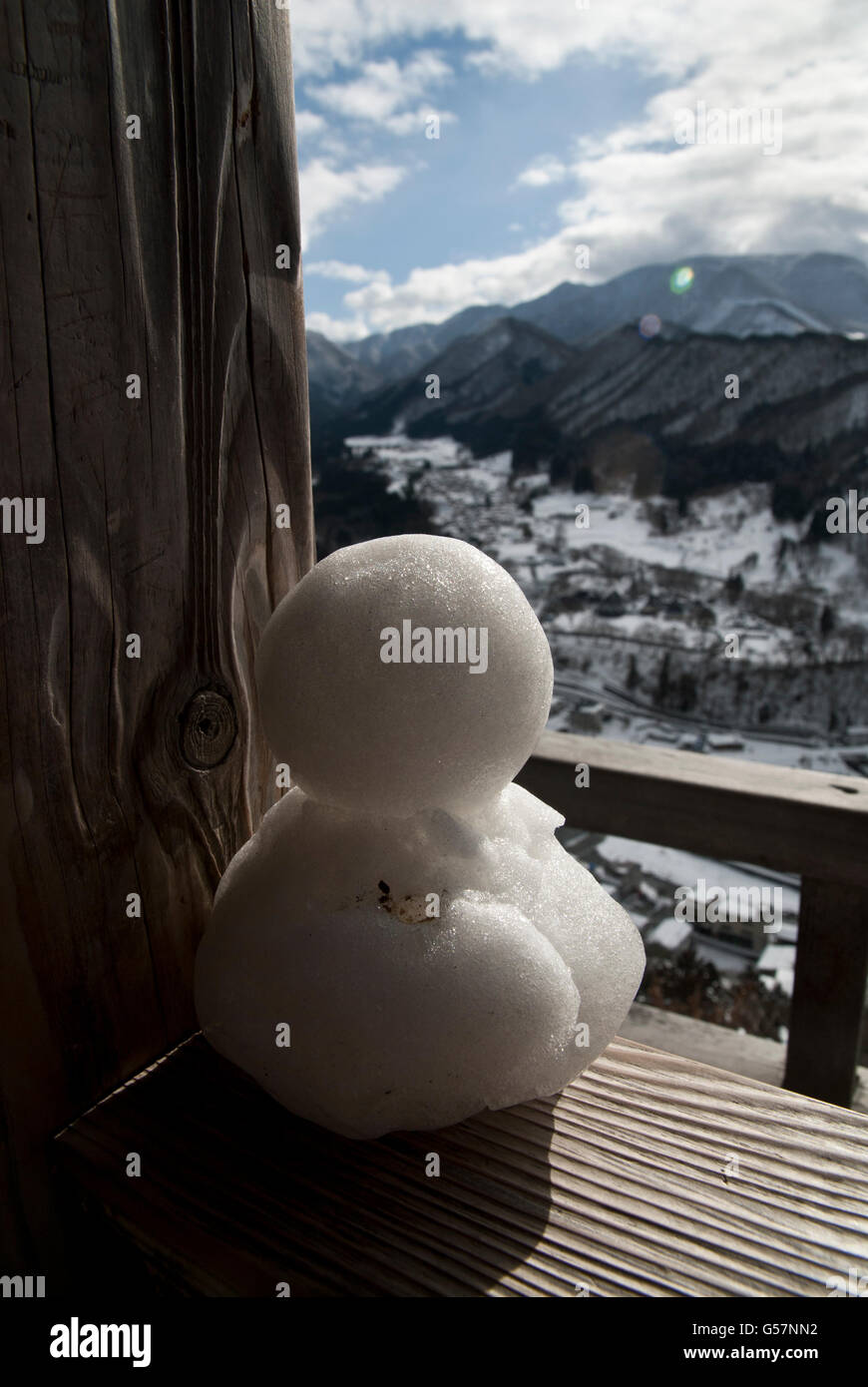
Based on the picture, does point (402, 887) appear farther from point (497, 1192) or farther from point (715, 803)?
point (715, 803)

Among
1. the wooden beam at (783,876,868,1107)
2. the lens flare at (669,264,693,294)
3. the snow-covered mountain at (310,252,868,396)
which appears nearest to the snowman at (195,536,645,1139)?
the wooden beam at (783,876,868,1107)

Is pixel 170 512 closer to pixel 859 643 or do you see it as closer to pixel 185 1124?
pixel 185 1124

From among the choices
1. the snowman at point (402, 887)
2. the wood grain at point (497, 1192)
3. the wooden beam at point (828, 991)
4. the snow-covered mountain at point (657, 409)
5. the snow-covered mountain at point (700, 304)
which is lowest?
the wooden beam at point (828, 991)

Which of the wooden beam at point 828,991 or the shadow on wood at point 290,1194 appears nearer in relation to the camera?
the shadow on wood at point 290,1194

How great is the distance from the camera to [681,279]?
15664 mm

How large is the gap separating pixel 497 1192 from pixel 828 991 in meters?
1.63

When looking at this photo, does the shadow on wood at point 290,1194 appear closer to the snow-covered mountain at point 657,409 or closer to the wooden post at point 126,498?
the wooden post at point 126,498

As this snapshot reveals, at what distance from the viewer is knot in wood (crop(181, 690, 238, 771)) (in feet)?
3.75

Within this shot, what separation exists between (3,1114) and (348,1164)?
428 millimetres

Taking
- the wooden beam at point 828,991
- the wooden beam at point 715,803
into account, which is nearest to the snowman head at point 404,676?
the wooden beam at point 715,803

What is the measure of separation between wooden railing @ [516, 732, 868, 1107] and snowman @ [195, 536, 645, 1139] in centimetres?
119

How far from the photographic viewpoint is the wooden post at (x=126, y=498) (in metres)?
0.88

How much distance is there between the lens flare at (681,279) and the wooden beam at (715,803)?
15.6 meters

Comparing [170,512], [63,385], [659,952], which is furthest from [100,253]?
[659,952]
